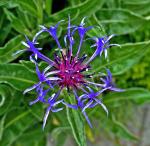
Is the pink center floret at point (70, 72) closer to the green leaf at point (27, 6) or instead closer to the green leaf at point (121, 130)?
the green leaf at point (27, 6)

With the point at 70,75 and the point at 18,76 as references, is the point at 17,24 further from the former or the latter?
the point at 70,75

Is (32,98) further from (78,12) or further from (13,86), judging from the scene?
(78,12)

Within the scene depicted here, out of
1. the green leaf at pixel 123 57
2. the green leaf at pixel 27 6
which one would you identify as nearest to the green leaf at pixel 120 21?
the green leaf at pixel 123 57

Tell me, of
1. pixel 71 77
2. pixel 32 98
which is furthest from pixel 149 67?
pixel 71 77

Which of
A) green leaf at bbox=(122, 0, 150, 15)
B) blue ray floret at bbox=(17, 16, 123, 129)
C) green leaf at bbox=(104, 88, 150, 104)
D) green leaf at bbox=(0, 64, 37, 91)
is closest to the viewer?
blue ray floret at bbox=(17, 16, 123, 129)

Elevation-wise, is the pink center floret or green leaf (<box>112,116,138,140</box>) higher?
the pink center floret

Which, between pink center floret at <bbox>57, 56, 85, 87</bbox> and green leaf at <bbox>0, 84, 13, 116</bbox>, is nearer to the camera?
pink center floret at <bbox>57, 56, 85, 87</bbox>

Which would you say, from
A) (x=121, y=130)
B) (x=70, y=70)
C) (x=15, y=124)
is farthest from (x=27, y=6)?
(x=121, y=130)

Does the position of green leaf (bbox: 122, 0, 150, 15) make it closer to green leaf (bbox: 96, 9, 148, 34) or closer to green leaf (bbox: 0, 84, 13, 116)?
green leaf (bbox: 96, 9, 148, 34)

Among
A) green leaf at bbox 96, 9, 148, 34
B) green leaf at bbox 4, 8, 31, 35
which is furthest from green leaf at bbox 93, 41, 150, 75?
green leaf at bbox 4, 8, 31, 35
